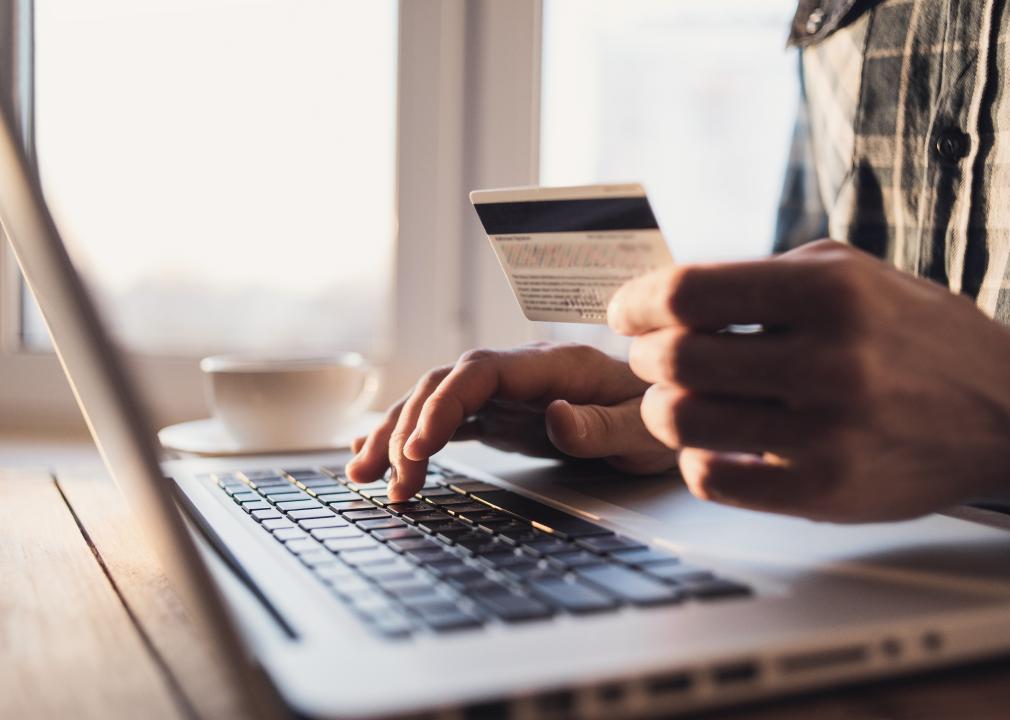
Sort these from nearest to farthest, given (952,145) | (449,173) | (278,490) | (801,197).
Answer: (278,490), (952,145), (801,197), (449,173)

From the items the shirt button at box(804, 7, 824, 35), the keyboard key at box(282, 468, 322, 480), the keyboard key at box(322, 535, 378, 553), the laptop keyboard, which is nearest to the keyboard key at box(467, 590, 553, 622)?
the laptop keyboard

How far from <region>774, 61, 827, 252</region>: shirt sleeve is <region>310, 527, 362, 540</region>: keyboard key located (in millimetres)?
719

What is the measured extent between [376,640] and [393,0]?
1.12 metres

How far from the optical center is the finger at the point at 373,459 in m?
0.67

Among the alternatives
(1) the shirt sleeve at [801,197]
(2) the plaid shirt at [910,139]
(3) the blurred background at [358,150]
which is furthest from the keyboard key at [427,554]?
(3) the blurred background at [358,150]

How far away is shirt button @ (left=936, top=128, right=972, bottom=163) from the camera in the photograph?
3.00 ft

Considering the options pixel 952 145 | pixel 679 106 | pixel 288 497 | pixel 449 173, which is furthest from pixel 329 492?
pixel 679 106

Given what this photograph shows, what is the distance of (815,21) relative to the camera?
1092mm

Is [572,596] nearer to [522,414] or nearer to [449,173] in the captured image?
[522,414]

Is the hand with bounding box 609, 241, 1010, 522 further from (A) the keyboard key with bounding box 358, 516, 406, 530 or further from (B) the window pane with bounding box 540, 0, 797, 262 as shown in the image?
(B) the window pane with bounding box 540, 0, 797, 262

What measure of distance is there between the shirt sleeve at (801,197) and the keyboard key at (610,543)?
696mm

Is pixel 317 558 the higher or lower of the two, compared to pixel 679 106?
lower

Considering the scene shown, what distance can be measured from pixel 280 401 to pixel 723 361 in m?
0.58

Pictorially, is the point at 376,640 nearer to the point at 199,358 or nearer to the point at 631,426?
the point at 631,426
